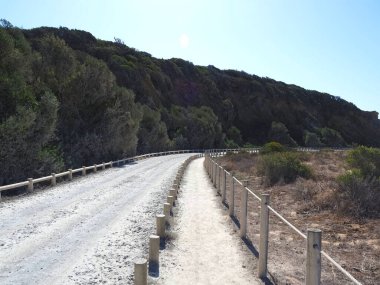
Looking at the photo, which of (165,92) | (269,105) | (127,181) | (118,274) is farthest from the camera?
(269,105)

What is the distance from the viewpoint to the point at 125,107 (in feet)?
159

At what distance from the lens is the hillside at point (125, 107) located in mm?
25250

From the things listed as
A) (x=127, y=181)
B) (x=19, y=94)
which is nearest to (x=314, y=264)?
(x=127, y=181)

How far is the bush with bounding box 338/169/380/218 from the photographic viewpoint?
42.4 ft

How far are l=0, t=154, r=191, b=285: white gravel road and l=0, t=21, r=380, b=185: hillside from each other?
7880mm

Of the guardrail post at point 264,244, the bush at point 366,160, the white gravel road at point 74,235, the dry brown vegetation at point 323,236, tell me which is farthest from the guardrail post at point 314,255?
the bush at point 366,160

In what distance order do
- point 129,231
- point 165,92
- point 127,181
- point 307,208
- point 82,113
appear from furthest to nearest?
point 165,92
point 82,113
point 127,181
point 307,208
point 129,231

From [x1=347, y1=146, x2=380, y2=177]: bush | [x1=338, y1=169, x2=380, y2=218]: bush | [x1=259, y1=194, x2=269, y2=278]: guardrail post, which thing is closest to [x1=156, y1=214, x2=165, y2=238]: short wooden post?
[x1=259, y1=194, x2=269, y2=278]: guardrail post

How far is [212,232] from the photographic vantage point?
36.6ft

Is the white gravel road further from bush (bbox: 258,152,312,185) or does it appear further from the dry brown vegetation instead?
bush (bbox: 258,152,312,185)

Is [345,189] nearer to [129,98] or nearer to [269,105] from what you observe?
[129,98]

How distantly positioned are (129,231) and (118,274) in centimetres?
361

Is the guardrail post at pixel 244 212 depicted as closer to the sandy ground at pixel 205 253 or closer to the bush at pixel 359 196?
the sandy ground at pixel 205 253

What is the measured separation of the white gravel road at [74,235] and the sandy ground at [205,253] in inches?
27.4
